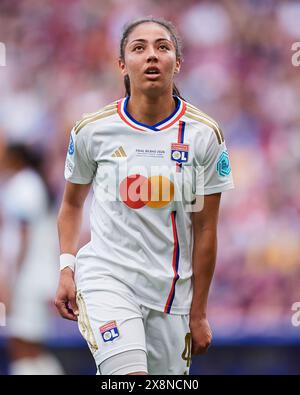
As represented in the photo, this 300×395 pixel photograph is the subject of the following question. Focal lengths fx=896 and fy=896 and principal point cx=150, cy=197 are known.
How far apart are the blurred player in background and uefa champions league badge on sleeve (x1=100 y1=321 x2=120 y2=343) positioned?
328 centimetres

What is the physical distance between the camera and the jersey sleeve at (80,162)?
4.00m

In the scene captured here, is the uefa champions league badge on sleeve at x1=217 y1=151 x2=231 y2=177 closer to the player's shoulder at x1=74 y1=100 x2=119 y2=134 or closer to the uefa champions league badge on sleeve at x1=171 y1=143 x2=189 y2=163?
the uefa champions league badge on sleeve at x1=171 y1=143 x2=189 y2=163

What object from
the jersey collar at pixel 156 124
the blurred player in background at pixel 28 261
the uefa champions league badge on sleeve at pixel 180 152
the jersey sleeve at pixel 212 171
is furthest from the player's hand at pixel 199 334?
the blurred player in background at pixel 28 261

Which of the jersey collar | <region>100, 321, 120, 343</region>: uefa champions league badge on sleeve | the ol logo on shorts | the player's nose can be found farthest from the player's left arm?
the player's nose

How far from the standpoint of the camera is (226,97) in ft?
25.4

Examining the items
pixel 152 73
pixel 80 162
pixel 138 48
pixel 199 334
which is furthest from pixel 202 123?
pixel 199 334

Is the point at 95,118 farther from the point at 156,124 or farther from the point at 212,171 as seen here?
the point at 212,171

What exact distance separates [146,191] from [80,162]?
38 cm

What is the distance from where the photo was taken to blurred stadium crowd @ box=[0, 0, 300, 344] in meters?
7.32

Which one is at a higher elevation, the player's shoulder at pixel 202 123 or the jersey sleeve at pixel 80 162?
the player's shoulder at pixel 202 123

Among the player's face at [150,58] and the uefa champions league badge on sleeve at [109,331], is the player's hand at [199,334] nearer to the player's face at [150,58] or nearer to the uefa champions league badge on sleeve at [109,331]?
the uefa champions league badge on sleeve at [109,331]

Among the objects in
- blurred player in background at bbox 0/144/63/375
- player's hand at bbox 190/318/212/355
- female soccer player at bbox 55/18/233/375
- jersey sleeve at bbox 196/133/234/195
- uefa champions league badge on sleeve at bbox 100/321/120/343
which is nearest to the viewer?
uefa champions league badge on sleeve at bbox 100/321/120/343
